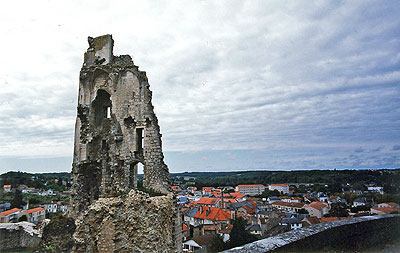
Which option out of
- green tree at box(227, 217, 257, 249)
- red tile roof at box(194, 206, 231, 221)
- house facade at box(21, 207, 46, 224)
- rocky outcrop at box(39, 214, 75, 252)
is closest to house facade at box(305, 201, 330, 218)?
red tile roof at box(194, 206, 231, 221)

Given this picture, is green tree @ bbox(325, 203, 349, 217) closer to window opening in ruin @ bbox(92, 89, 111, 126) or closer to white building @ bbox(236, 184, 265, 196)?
window opening in ruin @ bbox(92, 89, 111, 126)

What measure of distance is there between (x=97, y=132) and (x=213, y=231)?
110ft

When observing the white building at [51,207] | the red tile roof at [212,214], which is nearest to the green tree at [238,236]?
the red tile roof at [212,214]

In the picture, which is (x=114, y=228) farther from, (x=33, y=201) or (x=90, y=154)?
(x=33, y=201)

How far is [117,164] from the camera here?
42.3 ft

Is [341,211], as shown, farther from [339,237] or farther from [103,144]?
[339,237]

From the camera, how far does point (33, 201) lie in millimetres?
38406

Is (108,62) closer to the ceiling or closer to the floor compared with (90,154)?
closer to the ceiling

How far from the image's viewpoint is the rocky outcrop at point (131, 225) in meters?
9.37

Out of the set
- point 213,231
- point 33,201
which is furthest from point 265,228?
point 33,201

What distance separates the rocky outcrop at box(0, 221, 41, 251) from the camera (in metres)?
17.4

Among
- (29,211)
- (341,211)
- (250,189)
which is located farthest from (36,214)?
(250,189)

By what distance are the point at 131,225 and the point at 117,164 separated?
13.0 feet

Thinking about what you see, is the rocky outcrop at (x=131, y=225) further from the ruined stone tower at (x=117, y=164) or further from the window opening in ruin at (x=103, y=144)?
the window opening in ruin at (x=103, y=144)
